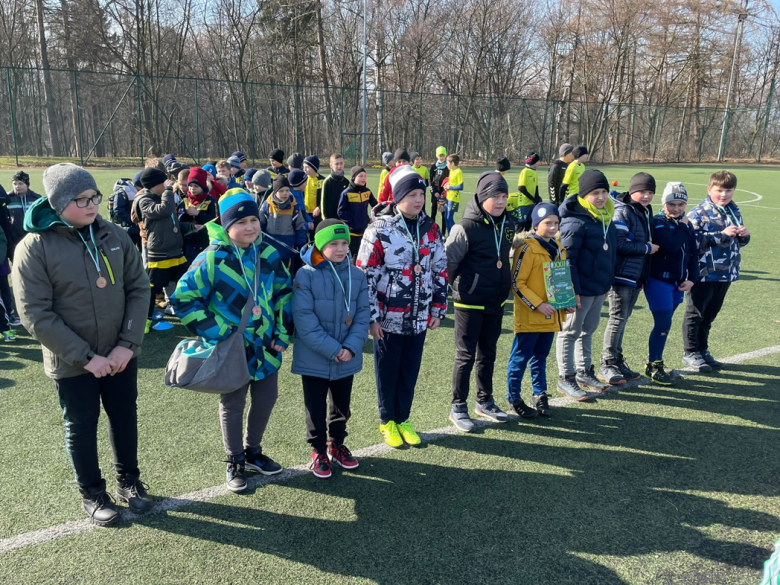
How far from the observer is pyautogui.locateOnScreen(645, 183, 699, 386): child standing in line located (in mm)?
5129

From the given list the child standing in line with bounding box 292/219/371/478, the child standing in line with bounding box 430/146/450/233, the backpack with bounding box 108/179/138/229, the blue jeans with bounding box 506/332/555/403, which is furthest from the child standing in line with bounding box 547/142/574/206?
the child standing in line with bounding box 292/219/371/478

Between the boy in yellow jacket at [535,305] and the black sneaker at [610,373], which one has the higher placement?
the boy in yellow jacket at [535,305]

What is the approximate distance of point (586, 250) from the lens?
4.73m

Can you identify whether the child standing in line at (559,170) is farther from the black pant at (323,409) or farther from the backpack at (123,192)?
the black pant at (323,409)

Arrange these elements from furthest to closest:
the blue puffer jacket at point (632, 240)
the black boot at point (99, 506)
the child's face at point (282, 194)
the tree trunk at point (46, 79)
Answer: the tree trunk at point (46, 79) < the child's face at point (282, 194) < the blue puffer jacket at point (632, 240) < the black boot at point (99, 506)

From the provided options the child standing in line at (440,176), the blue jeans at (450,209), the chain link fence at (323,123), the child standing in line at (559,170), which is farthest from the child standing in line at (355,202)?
the chain link fence at (323,123)

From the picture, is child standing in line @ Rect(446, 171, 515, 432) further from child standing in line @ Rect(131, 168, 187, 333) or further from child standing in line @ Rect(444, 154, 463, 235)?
child standing in line @ Rect(444, 154, 463, 235)

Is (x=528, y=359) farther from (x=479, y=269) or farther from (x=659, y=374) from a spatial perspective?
(x=659, y=374)

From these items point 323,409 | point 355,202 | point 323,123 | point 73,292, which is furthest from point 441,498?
point 323,123

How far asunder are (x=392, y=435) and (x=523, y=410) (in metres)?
1.18

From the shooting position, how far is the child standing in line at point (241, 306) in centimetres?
323

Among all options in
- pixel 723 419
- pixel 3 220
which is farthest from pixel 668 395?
pixel 3 220

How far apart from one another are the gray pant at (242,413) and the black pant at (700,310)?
4.40 meters

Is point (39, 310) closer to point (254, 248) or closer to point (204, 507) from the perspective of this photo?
point (254, 248)
